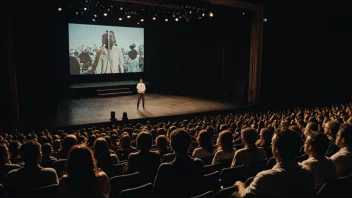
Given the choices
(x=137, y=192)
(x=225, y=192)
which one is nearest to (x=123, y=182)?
(x=137, y=192)

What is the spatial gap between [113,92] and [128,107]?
424cm

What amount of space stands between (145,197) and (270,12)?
53.6ft

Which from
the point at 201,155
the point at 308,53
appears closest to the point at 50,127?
the point at 201,155

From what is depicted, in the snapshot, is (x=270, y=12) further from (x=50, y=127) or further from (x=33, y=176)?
(x=33, y=176)

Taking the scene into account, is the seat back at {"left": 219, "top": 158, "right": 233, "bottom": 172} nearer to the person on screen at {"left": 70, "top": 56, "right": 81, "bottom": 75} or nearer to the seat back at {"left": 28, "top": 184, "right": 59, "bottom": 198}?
the seat back at {"left": 28, "top": 184, "right": 59, "bottom": 198}

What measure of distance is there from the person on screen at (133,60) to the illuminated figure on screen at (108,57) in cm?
78

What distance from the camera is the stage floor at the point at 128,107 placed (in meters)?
12.8

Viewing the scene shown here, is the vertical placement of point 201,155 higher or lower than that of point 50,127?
higher

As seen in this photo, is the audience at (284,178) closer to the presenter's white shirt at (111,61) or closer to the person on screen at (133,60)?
the presenter's white shirt at (111,61)

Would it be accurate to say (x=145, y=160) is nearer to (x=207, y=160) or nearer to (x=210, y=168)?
(x=210, y=168)

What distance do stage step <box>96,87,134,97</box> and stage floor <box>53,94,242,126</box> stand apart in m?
0.48

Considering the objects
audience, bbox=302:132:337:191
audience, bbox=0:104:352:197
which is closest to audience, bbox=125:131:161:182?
audience, bbox=0:104:352:197

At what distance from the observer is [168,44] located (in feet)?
74.0

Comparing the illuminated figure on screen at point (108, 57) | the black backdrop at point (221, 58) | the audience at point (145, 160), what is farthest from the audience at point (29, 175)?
the illuminated figure on screen at point (108, 57)
